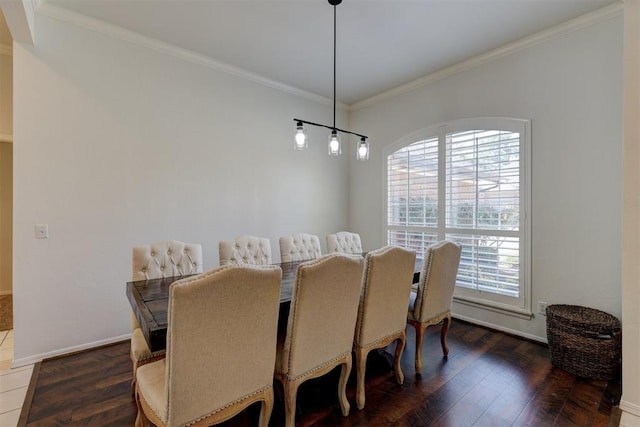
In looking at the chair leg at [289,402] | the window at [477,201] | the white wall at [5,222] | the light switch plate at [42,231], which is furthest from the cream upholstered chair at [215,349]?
the white wall at [5,222]

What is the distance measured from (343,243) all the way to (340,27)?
2143mm

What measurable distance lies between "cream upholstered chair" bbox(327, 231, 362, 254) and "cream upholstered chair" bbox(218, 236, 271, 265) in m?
0.74

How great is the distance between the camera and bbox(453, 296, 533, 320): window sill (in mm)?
3005

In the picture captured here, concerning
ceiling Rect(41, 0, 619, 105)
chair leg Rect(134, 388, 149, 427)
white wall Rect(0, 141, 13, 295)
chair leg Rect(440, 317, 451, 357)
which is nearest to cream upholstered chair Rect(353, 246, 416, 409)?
chair leg Rect(440, 317, 451, 357)

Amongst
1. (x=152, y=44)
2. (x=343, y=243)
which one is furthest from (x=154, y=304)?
(x=152, y=44)

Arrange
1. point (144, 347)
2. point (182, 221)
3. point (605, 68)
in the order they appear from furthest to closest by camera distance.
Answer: point (182, 221) < point (605, 68) < point (144, 347)

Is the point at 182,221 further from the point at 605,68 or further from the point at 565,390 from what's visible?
the point at 605,68

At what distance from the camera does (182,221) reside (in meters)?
3.28

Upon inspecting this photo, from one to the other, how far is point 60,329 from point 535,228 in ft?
14.6

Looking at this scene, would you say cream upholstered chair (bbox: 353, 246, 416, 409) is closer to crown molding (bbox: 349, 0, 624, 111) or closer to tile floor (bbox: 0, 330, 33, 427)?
tile floor (bbox: 0, 330, 33, 427)

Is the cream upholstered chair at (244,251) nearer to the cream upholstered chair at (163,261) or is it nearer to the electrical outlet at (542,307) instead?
the cream upholstered chair at (163,261)

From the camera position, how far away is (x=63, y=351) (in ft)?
8.74

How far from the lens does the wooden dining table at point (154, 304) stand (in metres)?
1.35

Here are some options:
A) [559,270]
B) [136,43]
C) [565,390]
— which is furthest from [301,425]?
[136,43]
